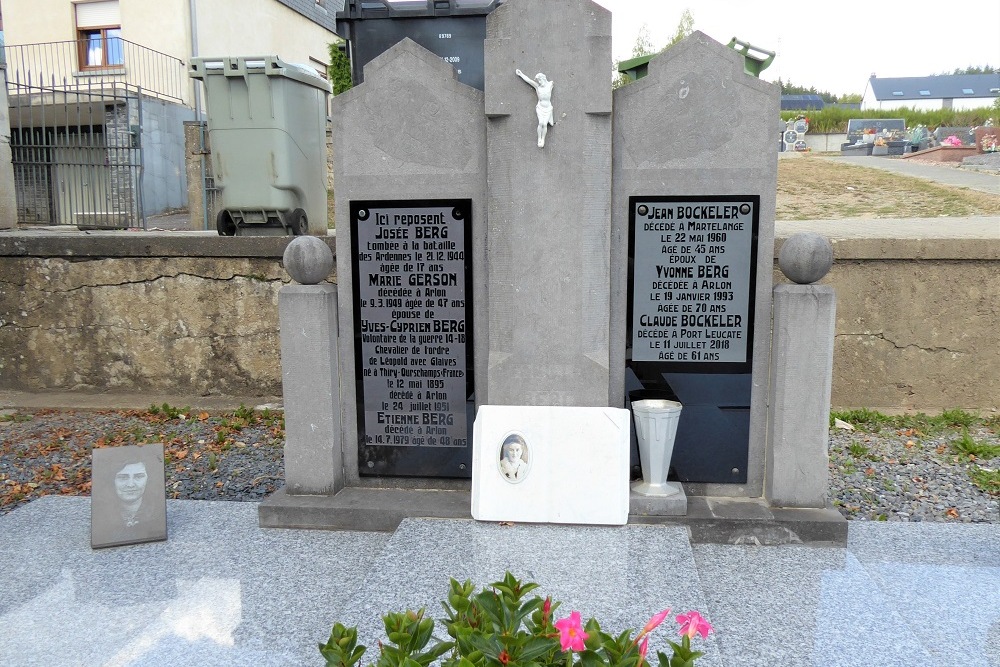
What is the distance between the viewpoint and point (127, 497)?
3791 millimetres

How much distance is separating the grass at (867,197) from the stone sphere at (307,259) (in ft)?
27.9

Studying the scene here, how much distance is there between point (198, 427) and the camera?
20.7 feet

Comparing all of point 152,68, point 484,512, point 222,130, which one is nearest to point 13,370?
point 222,130

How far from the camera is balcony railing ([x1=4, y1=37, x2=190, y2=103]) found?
1741 cm

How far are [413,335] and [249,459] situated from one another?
6.86ft

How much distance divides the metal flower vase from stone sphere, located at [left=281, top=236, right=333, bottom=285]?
5.64 feet

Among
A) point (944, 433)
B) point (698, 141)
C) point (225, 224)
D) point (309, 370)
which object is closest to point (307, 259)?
point (309, 370)

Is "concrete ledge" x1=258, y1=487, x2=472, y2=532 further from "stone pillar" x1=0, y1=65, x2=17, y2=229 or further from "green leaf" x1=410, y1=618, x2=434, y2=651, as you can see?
"stone pillar" x1=0, y1=65, x2=17, y2=229

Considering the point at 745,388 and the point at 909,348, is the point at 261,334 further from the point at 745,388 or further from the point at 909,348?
the point at 909,348

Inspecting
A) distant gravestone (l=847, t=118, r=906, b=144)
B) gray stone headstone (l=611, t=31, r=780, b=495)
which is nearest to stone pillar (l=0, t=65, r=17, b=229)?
gray stone headstone (l=611, t=31, r=780, b=495)

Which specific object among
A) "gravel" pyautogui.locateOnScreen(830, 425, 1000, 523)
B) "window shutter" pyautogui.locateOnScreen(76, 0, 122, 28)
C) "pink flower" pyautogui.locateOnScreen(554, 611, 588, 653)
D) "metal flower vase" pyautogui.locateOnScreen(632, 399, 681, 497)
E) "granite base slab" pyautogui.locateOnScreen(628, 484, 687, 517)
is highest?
"window shutter" pyautogui.locateOnScreen(76, 0, 122, 28)

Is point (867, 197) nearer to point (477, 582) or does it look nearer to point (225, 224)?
point (225, 224)

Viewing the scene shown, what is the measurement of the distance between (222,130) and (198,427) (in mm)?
2927

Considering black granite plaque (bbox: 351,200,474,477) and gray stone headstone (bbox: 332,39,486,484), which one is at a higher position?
gray stone headstone (bbox: 332,39,486,484)
